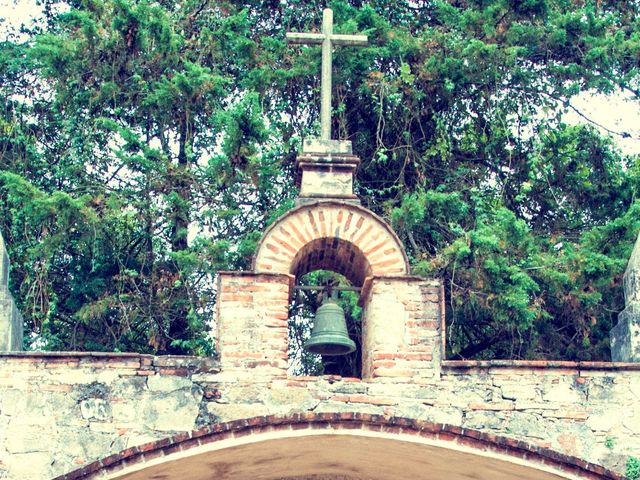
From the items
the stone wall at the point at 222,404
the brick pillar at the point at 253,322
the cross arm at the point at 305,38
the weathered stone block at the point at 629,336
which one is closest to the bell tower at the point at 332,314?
the brick pillar at the point at 253,322

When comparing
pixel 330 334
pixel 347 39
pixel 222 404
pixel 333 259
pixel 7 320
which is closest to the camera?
pixel 222 404

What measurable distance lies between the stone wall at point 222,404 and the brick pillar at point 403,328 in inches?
3.8

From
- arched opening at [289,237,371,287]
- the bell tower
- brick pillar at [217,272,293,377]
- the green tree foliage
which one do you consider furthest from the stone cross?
the green tree foliage

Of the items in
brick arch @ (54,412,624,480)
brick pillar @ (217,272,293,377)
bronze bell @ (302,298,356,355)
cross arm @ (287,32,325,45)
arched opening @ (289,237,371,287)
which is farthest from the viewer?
cross arm @ (287,32,325,45)

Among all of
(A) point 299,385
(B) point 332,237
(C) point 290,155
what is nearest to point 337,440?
(A) point 299,385

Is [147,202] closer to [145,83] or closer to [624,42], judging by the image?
[145,83]

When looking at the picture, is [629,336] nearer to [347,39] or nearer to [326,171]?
[326,171]

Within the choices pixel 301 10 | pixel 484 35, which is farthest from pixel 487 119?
pixel 301 10

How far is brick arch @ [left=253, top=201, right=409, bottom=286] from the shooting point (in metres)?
9.46

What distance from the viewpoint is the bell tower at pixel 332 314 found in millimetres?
9266

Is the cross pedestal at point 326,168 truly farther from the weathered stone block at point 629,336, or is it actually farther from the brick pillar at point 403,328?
the weathered stone block at point 629,336

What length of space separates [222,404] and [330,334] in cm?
102

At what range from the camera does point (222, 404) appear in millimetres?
9188

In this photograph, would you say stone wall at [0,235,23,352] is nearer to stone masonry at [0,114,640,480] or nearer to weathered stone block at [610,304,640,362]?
stone masonry at [0,114,640,480]
